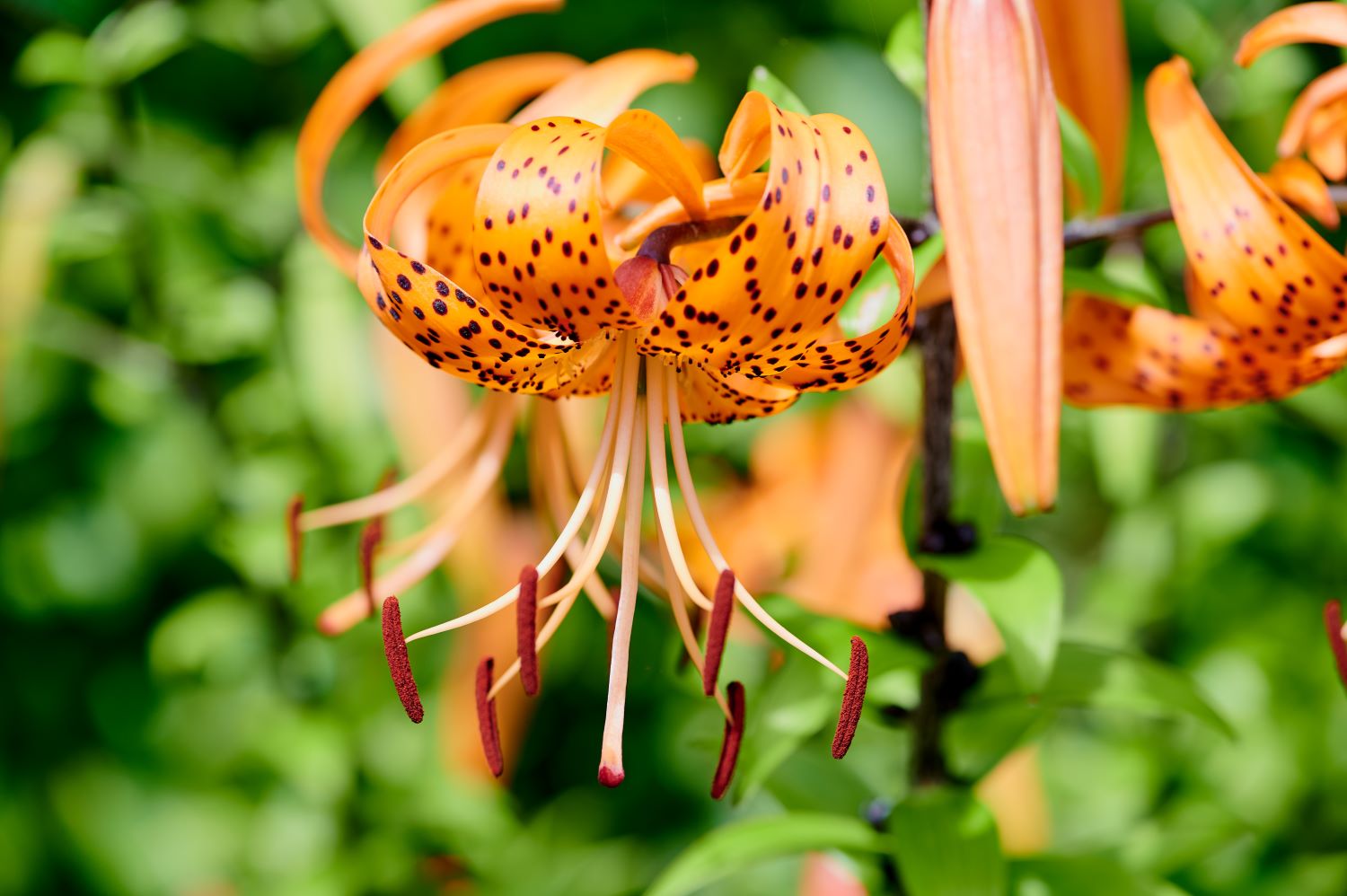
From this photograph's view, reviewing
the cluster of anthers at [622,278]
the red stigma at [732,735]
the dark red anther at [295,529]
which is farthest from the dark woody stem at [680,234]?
the dark red anther at [295,529]

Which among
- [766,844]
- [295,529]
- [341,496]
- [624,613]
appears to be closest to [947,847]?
[766,844]

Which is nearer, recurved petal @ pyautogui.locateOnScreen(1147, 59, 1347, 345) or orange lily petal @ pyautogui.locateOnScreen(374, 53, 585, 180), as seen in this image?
recurved petal @ pyautogui.locateOnScreen(1147, 59, 1347, 345)

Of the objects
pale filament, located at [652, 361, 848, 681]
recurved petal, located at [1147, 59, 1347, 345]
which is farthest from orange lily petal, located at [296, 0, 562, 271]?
recurved petal, located at [1147, 59, 1347, 345]

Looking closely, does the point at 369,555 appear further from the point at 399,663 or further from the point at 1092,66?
the point at 1092,66

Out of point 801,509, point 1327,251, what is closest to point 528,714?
point 801,509

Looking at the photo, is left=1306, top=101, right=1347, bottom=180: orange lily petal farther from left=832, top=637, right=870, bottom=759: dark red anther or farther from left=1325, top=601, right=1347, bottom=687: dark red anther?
left=832, top=637, right=870, bottom=759: dark red anther

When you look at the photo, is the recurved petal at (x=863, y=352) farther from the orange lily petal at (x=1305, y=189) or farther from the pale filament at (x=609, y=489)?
the orange lily petal at (x=1305, y=189)

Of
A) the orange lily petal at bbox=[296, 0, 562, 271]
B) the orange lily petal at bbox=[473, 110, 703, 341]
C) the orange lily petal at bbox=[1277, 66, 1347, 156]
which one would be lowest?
the orange lily petal at bbox=[1277, 66, 1347, 156]
